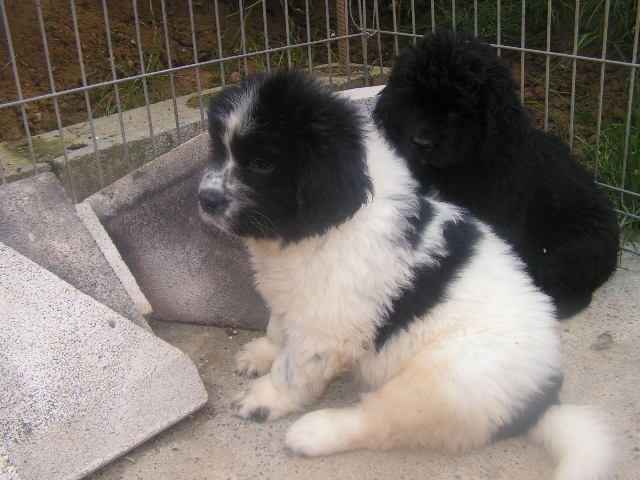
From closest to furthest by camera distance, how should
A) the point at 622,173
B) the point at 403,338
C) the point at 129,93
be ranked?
the point at 403,338 < the point at 622,173 < the point at 129,93

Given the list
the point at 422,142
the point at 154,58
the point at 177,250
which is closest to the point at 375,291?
the point at 422,142

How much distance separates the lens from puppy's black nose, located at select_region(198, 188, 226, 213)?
2.43 meters

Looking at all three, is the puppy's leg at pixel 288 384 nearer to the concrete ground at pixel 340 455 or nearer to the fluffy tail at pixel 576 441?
the concrete ground at pixel 340 455

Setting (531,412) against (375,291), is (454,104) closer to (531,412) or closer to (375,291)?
(375,291)

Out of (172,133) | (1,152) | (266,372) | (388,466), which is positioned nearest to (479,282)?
(388,466)

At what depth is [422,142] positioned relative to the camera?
3.27 meters

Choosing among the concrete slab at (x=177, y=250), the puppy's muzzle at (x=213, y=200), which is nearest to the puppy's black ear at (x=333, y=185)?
the puppy's muzzle at (x=213, y=200)

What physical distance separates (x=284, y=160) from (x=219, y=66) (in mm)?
3316

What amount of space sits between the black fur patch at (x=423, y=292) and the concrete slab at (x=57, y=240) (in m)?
1.12

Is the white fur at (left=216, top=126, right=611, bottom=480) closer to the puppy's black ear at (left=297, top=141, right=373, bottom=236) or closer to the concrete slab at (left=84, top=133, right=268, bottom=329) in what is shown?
the puppy's black ear at (left=297, top=141, right=373, bottom=236)

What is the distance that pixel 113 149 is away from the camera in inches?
171

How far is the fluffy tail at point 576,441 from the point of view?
7.50 feet

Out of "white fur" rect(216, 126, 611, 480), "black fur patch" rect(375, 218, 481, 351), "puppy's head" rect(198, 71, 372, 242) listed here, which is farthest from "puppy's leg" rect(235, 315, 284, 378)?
"puppy's head" rect(198, 71, 372, 242)

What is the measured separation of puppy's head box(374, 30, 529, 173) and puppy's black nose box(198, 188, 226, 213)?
47.5 inches
